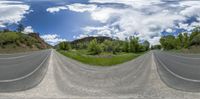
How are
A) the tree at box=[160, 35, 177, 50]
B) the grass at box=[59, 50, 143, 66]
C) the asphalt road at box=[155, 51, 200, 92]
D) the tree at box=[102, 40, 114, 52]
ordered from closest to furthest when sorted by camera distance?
the asphalt road at box=[155, 51, 200, 92] < the grass at box=[59, 50, 143, 66] < the tree at box=[102, 40, 114, 52] < the tree at box=[160, 35, 177, 50]

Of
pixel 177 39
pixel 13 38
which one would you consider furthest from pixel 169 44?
pixel 13 38

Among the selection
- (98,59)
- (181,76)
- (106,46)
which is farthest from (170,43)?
(181,76)

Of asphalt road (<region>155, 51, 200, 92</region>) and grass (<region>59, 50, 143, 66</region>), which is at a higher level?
grass (<region>59, 50, 143, 66</region>)

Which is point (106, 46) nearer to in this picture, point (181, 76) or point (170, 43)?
point (181, 76)

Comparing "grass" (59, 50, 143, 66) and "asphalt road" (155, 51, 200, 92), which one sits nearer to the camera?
"asphalt road" (155, 51, 200, 92)

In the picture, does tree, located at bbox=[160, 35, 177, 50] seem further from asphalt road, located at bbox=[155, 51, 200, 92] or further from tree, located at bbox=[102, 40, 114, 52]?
asphalt road, located at bbox=[155, 51, 200, 92]

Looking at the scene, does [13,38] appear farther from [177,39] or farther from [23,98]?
[177,39]

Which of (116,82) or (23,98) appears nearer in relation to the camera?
(23,98)

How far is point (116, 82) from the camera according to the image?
1599 centimetres

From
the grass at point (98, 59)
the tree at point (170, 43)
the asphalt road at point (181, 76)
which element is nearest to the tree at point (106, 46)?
the grass at point (98, 59)

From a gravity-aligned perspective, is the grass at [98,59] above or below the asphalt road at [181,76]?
above

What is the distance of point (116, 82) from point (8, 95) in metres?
5.19

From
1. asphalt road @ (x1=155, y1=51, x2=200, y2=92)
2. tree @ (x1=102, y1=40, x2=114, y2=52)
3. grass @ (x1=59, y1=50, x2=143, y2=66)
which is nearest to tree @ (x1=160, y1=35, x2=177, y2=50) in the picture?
tree @ (x1=102, y1=40, x2=114, y2=52)

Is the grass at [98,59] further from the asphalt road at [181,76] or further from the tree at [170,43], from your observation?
the tree at [170,43]
